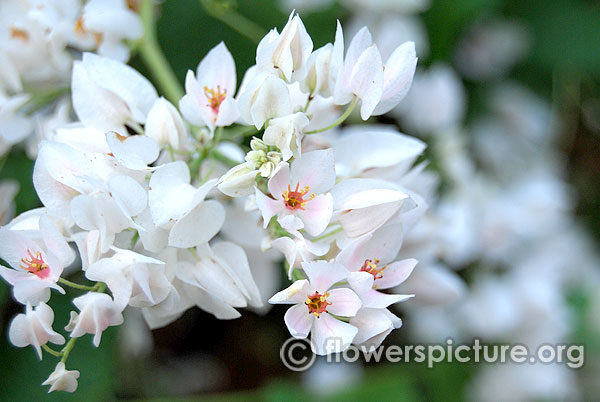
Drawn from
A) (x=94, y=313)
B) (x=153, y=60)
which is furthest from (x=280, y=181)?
(x=153, y=60)

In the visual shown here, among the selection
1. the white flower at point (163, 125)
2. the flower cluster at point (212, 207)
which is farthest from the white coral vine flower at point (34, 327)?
the white flower at point (163, 125)

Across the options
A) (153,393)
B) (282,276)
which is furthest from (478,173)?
(153,393)

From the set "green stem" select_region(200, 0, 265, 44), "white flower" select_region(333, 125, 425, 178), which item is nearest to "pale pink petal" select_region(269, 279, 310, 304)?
"white flower" select_region(333, 125, 425, 178)

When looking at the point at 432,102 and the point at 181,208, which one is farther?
the point at 432,102

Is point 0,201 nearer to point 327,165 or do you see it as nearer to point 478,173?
point 327,165

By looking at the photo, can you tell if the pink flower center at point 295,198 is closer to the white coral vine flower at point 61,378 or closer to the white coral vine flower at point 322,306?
the white coral vine flower at point 322,306

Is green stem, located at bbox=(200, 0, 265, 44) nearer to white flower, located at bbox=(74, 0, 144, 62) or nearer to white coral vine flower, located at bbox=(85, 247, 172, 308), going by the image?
Answer: white flower, located at bbox=(74, 0, 144, 62)

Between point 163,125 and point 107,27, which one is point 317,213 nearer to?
point 163,125
